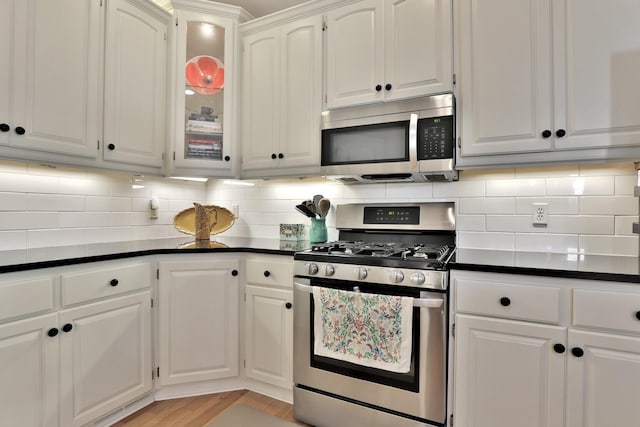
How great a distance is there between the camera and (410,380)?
1.57m

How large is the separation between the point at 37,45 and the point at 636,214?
308 cm

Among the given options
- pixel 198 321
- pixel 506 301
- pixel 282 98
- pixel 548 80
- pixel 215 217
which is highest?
pixel 282 98

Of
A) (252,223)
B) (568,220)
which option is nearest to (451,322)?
(568,220)

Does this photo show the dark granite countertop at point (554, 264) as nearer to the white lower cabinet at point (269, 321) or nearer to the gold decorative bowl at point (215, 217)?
the white lower cabinet at point (269, 321)

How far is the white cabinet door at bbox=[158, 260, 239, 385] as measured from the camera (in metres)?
2.00

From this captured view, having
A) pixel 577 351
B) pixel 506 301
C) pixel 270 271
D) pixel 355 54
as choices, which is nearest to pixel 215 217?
pixel 270 271

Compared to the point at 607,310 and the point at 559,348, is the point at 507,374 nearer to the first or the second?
the point at 559,348

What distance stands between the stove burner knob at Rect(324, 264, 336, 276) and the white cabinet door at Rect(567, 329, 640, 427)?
3.31ft

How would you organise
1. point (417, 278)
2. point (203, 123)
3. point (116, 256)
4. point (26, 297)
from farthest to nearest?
point (203, 123) → point (116, 256) → point (417, 278) → point (26, 297)

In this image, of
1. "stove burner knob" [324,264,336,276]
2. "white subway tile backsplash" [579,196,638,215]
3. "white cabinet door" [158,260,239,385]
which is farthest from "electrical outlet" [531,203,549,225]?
"white cabinet door" [158,260,239,385]

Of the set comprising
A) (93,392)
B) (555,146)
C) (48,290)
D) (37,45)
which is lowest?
(93,392)

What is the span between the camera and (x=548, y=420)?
4.48 feet

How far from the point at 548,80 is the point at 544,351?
4.02 ft

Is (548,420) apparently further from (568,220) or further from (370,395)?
(568,220)
